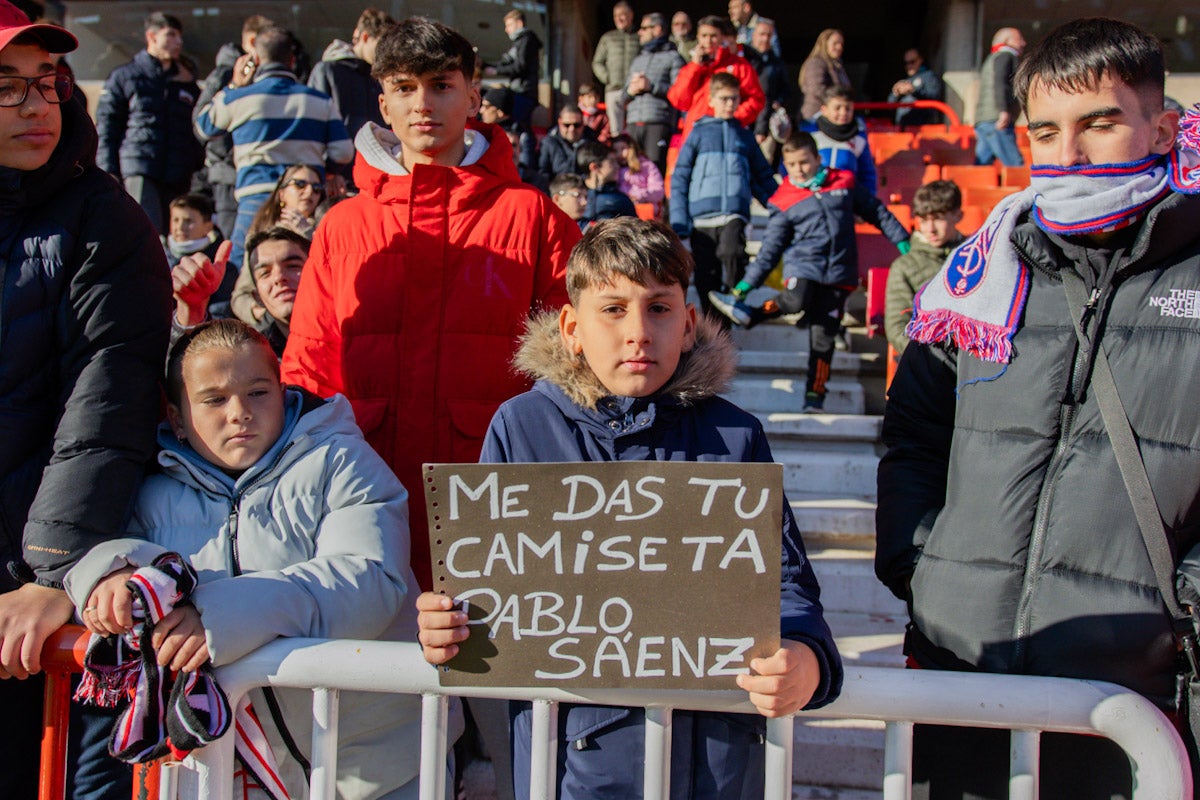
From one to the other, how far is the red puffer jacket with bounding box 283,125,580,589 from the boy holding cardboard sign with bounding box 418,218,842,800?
47cm

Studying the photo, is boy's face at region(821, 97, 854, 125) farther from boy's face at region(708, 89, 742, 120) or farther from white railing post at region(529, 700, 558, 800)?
white railing post at region(529, 700, 558, 800)

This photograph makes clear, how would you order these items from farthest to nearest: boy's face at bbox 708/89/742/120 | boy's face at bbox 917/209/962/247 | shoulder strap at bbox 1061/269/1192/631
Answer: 1. boy's face at bbox 708/89/742/120
2. boy's face at bbox 917/209/962/247
3. shoulder strap at bbox 1061/269/1192/631

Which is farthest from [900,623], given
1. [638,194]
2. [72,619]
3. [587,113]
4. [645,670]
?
[587,113]

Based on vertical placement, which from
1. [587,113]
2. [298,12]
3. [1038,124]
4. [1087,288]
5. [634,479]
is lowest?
[634,479]

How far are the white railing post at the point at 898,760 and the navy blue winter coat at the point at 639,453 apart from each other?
0.17m

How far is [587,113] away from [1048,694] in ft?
29.8

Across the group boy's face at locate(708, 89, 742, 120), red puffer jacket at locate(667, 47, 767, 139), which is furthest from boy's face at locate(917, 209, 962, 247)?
red puffer jacket at locate(667, 47, 767, 139)

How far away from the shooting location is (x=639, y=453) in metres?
1.72

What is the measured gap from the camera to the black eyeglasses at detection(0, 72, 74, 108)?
186 cm

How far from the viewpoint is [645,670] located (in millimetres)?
1398

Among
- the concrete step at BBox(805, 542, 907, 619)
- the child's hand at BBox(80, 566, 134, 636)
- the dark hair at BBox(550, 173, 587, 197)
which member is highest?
the dark hair at BBox(550, 173, 587, 197)

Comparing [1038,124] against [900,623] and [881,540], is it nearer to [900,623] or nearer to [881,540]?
[881,540]

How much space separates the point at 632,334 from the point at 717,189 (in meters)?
4.75

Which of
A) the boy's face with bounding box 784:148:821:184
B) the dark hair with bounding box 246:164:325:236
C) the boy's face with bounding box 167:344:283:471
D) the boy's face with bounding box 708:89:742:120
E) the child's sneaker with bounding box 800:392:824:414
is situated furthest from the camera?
the boy's face with bounding box 708:89:742:120
